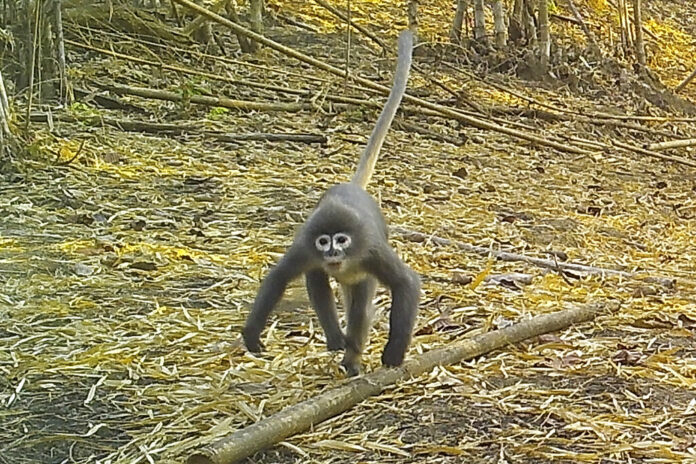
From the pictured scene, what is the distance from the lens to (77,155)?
729 centimetres

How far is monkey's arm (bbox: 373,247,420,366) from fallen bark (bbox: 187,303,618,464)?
65 millimetres

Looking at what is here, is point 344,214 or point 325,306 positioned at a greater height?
point 344,214

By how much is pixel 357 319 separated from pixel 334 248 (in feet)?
1.26

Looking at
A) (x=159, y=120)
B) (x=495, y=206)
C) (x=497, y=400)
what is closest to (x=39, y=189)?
(x=159, y=120)

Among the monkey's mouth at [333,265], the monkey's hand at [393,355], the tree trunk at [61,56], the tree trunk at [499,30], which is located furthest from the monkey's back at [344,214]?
the tree trunk at [499,30]

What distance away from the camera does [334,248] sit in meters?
3.92

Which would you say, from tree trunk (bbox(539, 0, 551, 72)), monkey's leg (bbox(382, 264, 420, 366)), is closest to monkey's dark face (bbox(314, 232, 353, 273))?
monkey's leg (bbox(382, 264, 420, 366))

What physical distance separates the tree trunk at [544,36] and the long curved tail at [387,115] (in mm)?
7467

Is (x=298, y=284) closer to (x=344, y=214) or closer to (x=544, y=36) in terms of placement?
(x=344, y=214)

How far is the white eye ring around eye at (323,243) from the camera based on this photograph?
155 inches

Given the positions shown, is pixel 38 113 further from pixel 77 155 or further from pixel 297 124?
pixel 297 124

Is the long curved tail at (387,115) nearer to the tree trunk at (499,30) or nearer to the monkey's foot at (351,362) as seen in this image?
the monkey's foot at (351,362)

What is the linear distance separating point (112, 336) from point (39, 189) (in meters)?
2.48

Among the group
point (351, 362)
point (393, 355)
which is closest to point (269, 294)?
point (351, 362)
